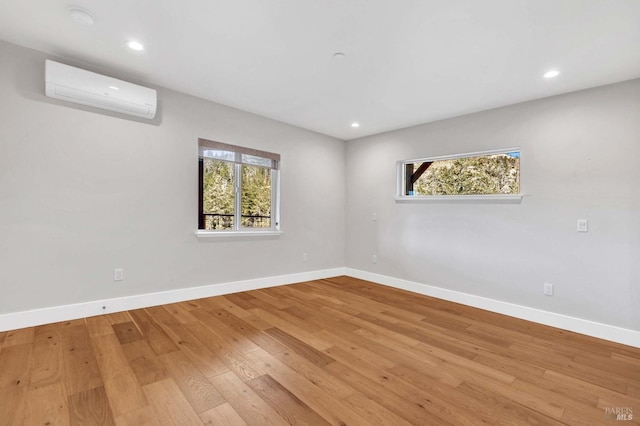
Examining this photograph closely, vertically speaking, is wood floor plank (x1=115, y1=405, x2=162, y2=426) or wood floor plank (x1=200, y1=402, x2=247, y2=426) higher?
wood floor plank (x1=115, y1=405, x2=162, y2=426)

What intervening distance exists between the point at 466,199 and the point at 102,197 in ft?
14.0

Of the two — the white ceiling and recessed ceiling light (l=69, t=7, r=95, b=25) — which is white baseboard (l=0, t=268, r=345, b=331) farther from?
recessed ceiling light (l=69, t=7, r=95, b=25)

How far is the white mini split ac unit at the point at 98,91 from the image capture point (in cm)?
255

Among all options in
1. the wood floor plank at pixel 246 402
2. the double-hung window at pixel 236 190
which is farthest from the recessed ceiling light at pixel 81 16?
the wood floor plank at pixel 246 402

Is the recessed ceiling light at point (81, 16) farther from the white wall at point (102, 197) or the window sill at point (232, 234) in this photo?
the window sill at point (232, 234)

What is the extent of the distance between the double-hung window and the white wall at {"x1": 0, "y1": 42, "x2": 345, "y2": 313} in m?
0.15

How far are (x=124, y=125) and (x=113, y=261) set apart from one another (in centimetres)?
146

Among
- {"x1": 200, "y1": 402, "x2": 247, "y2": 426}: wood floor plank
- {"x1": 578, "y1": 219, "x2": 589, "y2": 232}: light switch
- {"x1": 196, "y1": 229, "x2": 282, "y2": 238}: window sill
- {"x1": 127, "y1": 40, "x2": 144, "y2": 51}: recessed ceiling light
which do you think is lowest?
{"x1": 200, "y1": 402, "x2": 247, "y2": 426}: wood floor plank

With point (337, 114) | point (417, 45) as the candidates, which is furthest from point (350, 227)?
point (417, 45)

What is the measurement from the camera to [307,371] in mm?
1983

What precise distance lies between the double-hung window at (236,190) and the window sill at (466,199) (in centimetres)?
203

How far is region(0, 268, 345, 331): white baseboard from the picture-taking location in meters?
2.54

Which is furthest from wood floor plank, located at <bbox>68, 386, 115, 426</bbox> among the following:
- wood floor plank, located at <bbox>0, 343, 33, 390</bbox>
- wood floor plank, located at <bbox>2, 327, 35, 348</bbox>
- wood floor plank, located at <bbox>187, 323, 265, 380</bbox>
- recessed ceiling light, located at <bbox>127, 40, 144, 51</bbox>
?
recessed ceiling light, located at <bbox>127, 40, 144, 51</bbox>

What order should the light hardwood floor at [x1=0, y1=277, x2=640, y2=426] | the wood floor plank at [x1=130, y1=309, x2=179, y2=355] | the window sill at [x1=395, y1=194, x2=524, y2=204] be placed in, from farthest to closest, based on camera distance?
the window sill at [x1=395, y1=194, x2=524, y2=204] → the wood floor plank at [x1=130, y1=309, x2=179, y2=355] → the light hardwood floor at [x1=0, y1=277, x2=640, y2=426]
